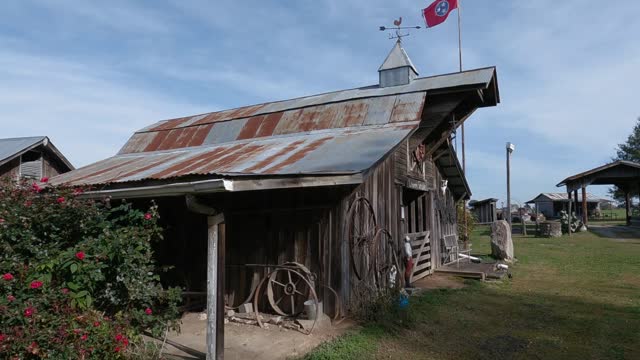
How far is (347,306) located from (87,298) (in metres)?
4.11

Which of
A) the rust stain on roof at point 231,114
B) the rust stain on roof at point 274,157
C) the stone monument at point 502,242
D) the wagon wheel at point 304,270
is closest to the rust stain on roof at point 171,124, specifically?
the rust stain on roof at point 231,114

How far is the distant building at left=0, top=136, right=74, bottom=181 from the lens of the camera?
1848 cm

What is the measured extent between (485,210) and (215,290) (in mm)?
35497

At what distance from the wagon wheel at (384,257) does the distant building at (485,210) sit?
27.1 m

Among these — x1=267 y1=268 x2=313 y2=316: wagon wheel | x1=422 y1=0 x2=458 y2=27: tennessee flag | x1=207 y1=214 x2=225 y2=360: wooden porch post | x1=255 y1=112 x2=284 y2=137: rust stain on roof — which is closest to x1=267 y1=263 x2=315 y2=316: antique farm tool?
x1=267 y1=268 x2=313 y2=316: wagon wheel

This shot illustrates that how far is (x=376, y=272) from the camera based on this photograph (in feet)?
28.3

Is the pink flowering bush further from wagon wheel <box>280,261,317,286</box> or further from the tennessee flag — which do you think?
the tennessee flag

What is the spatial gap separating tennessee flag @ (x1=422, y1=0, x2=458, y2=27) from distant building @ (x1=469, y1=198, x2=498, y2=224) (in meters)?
19.1

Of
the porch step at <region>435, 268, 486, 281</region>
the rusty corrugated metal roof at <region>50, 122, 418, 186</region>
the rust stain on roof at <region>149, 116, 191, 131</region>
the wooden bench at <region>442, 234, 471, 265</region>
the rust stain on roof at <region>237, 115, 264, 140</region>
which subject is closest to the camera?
the rusty corrugated metal roof at <region>50, 122, 418, 186</region>

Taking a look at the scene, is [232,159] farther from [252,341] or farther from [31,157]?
[31,157]

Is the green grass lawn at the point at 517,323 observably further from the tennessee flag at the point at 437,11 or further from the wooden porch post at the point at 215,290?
the tennessee flag at the point at 437,11

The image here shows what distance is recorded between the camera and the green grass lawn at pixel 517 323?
5.93 meters

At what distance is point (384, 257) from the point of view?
9.06m

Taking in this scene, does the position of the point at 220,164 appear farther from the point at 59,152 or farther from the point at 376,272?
the point at 59,152
